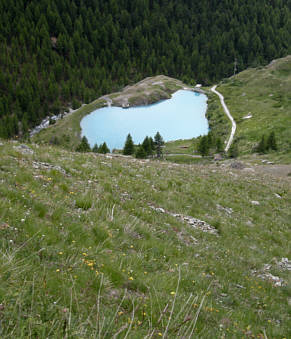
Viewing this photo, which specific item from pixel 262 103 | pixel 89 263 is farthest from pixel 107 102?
pixel 89 263

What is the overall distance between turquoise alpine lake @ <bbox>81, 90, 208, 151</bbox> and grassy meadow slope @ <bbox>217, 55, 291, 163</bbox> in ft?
52.2

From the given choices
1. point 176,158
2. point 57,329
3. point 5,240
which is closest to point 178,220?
point 5,240

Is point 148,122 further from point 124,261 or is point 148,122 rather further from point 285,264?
point 124,261

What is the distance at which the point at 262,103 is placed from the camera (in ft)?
383

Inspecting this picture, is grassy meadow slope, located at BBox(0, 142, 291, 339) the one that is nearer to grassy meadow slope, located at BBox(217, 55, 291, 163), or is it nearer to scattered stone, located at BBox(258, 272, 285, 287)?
scattered stone, located at BBox(258, 272, 285, 287)

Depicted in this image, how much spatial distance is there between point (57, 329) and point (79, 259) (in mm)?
2202

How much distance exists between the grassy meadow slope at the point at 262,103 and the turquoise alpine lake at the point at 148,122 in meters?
15.9

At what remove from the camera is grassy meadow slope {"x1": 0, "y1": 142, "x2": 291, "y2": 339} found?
3625 millimetres

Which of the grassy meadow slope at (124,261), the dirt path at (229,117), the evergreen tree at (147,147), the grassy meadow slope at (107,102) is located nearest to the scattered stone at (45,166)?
the grassy meadow slope at (124,261)

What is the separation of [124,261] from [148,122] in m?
120

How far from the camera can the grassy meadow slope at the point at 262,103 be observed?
7881 cm

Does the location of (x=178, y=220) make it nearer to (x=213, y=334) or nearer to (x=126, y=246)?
(x=126, y=246)

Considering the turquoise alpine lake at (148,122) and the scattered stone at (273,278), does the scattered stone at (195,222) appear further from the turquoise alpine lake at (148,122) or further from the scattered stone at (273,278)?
the turquoise alpine lake at (148,122)

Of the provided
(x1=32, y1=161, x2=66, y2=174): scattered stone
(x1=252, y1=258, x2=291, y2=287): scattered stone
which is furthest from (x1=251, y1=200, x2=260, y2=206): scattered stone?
(x1=32, y1=161, x2=66, y2=174): scattered stone
